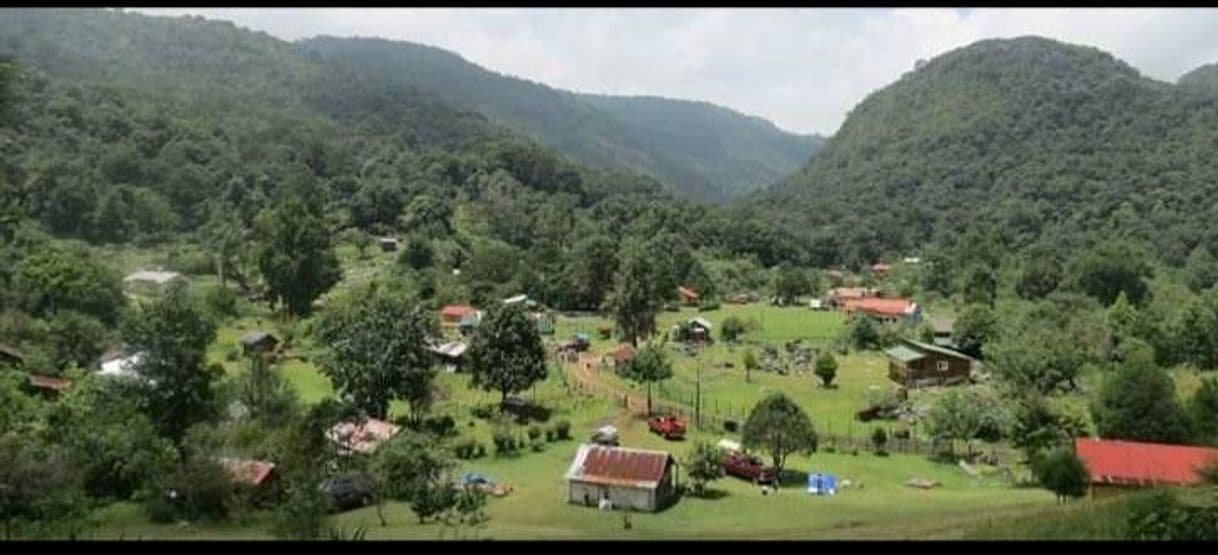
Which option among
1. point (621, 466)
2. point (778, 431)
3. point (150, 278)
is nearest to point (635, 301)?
point (778, 431)

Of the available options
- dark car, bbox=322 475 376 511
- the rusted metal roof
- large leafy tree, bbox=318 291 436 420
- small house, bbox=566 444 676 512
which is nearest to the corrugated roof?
large leafy tree, bbox=318 291 436 420

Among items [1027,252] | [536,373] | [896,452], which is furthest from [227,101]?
[896,452]

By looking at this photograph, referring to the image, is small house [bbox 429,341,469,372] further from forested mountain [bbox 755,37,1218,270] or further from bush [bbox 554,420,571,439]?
forested mountain [bbox 755,37,1218,270]

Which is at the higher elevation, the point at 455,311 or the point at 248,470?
the point at 455,311

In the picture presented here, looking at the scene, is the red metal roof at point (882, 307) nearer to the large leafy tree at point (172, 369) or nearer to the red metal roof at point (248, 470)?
the large leafy tree at point (172, 369)

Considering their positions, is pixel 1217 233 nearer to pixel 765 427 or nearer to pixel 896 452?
pixel 896 452

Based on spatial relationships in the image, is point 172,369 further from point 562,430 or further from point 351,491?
point 562,430

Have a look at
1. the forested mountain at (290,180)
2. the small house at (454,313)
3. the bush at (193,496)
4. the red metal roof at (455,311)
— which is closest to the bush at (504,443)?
the bush at (193,496)
